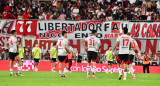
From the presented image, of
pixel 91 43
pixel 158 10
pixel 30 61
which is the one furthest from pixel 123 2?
pixel 91 43

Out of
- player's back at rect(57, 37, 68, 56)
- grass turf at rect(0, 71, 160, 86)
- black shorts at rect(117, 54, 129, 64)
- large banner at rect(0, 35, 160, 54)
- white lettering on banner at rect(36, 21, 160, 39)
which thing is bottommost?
grass turf at rect(0, 71, 160, 86)

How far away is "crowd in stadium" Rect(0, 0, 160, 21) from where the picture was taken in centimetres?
3969

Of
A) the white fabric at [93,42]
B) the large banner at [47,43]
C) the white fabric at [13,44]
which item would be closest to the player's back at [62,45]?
the white fabric at [93,42]

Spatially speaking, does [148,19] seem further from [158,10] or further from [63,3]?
[63,3]

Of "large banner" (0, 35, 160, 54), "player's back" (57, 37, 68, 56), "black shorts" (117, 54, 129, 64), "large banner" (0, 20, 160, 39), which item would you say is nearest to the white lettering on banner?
"large banner" (0, 20, 160, 39)

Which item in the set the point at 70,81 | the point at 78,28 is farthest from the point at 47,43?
the point at 70,81

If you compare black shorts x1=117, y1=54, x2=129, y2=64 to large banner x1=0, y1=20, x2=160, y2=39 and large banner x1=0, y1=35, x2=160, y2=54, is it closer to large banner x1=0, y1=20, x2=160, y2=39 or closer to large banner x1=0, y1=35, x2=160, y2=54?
large banner x1=0, y1=20, x2=160, y2=39

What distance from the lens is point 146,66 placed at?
1420 inches

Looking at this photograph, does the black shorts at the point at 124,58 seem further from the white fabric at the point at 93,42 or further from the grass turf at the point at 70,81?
the white fabric at the point at 93,42

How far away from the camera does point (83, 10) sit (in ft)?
136

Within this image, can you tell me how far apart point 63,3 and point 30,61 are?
783 centimetres

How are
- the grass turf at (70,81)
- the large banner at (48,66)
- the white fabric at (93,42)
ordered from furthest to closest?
the large banner at (48,66) → the white fabric at (93,42) → the grass turf at (70,81)

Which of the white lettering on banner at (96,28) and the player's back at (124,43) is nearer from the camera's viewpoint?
the player's back at (124,43)

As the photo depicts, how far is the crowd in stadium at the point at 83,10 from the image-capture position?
1563 inches
